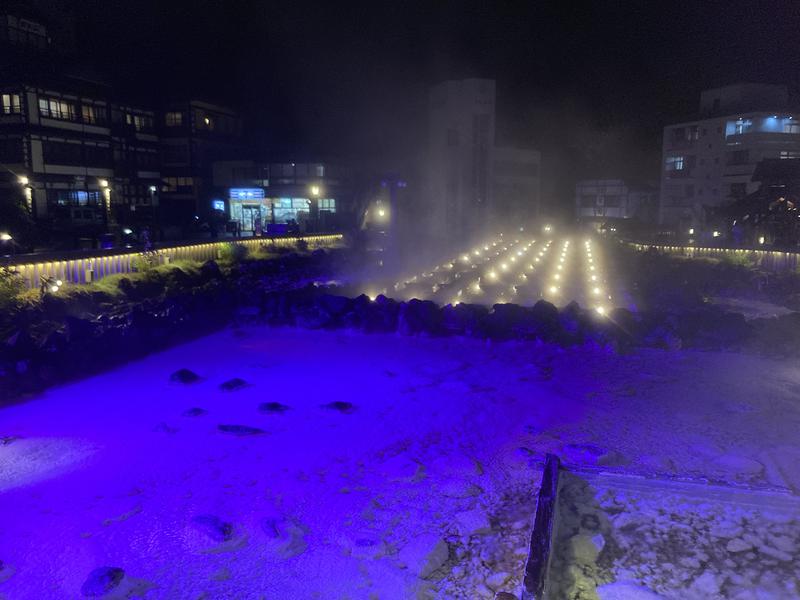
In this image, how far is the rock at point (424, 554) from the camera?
414 centimetres

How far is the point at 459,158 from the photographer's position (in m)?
37.7

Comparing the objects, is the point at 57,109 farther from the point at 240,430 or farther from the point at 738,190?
the point at 738,190

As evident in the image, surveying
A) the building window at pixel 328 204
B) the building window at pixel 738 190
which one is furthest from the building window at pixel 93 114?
the building window at pixel 738 190

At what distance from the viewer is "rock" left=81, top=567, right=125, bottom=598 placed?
12.8 ft

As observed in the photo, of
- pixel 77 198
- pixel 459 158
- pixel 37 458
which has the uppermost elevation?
pixel 459 158

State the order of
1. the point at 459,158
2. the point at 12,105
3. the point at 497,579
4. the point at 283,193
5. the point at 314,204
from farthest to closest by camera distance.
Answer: the point at 459,158, the point at 283,193, the point at 314,204, the point at 12,105, the point at 497,579

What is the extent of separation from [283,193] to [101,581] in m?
34.2

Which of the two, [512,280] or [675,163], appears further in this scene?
[675,163]

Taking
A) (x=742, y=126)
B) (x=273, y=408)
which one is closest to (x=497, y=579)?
(x=273, y=408)

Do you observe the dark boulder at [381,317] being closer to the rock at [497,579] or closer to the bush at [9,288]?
the bush at [9,288]

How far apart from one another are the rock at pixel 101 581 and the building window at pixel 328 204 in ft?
111

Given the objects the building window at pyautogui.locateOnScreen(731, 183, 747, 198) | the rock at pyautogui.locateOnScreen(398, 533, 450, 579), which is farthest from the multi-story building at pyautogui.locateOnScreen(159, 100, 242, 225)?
the rock at pyautogui.locateOnScreen(398, 533, 450, 579)

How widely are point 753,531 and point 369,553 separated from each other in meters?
2.85

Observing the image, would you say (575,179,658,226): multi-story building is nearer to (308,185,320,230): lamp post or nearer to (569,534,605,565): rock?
(308,185,320,230): lamp post
